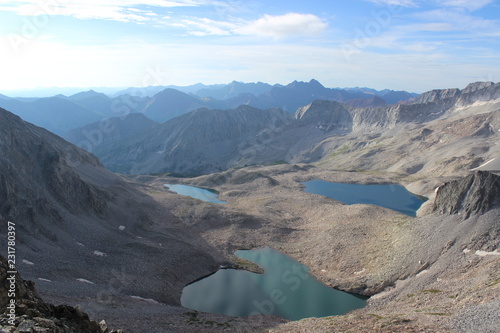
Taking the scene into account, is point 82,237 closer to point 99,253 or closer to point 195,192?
point 99,253

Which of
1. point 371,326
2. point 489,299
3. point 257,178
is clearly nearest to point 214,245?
point 371,326

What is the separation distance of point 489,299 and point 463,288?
6015 millimetres

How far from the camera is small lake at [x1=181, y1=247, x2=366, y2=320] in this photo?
48.4m

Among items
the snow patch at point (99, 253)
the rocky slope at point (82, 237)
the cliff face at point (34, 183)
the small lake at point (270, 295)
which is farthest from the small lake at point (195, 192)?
the snow patch at point (99, 253)

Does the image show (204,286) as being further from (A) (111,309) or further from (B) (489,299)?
(B) (489,299)

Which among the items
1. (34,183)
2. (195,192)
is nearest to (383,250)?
(34,183)

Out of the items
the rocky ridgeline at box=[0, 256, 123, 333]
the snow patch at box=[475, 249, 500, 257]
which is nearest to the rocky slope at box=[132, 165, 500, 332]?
the snow patch at box=[475, 249, 500, 257]

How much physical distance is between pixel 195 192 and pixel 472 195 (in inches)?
3590

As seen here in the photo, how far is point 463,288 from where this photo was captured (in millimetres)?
38625

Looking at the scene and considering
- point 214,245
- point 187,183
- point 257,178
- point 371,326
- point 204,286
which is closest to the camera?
point 371,326

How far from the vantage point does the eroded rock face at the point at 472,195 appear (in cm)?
5241

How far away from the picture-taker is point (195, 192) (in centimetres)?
12925

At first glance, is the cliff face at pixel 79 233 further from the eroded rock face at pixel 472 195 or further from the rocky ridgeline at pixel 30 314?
the eroded rock face at pixel 472 195

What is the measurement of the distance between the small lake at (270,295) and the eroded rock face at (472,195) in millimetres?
20365
